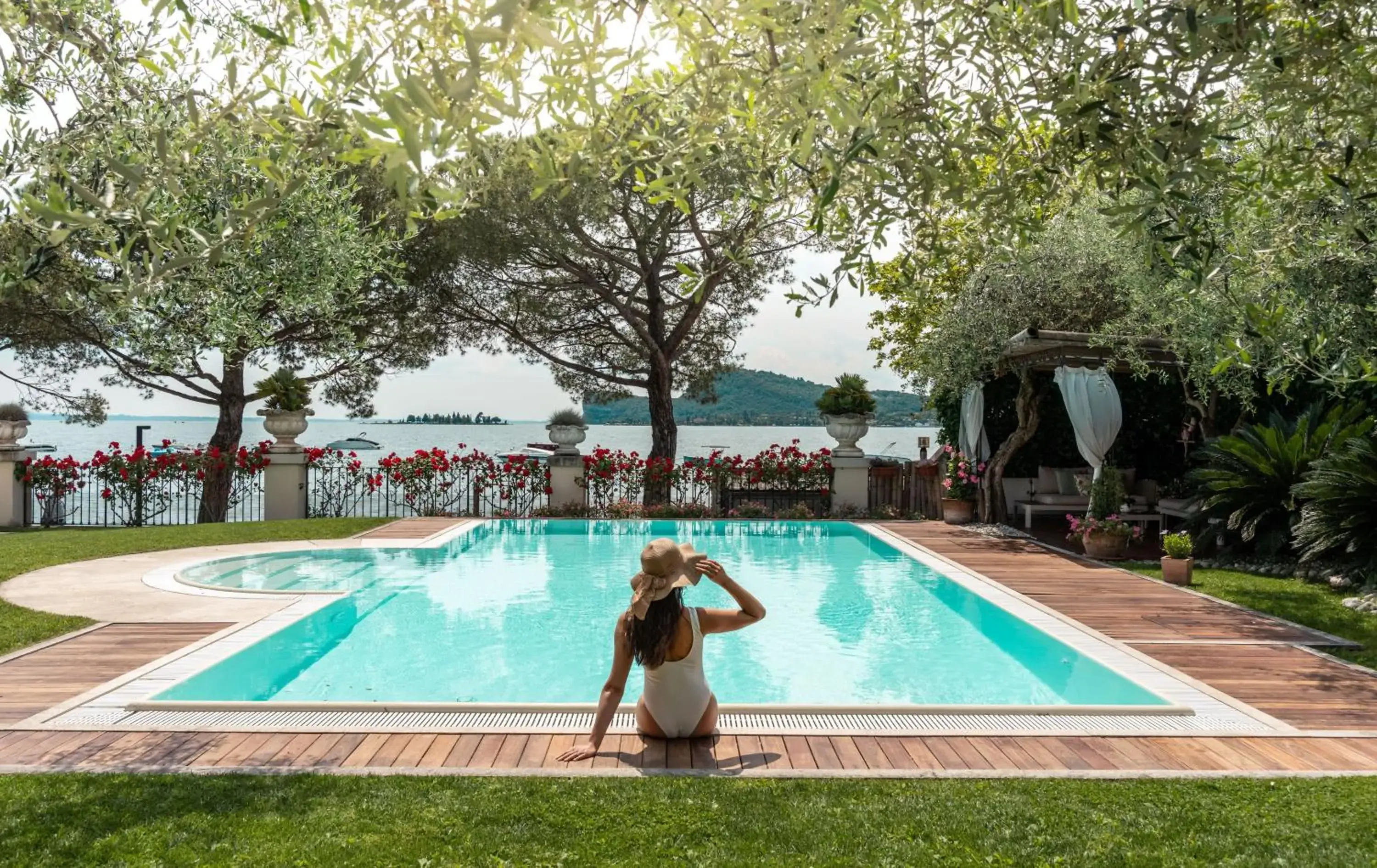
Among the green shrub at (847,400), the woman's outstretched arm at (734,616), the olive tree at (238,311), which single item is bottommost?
the woman's outstretched arm at (734,616)

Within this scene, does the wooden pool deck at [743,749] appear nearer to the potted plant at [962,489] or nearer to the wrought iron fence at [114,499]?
the potted plant at [962,489]

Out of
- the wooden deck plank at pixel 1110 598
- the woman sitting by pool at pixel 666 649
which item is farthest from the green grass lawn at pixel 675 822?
the wooden deck plank at pixel 1110 598

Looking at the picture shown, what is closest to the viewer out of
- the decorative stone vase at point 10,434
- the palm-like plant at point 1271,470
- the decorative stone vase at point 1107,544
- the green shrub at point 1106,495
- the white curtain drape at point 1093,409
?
the palm-like plant at point 1271,470

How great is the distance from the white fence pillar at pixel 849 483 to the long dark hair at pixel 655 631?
1230cm

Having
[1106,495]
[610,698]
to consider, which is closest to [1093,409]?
[1106,495]

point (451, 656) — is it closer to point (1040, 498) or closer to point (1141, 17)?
point (1141, 17)

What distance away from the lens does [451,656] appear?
7934 millimetres

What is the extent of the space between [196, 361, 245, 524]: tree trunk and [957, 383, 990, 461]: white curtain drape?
11538 mm

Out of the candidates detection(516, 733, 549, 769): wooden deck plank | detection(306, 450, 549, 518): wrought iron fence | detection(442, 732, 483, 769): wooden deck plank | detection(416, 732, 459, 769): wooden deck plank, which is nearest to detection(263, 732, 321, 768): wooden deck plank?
detection(416, 732, 459, 769): wooden deck plank

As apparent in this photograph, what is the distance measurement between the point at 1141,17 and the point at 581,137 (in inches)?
69.7

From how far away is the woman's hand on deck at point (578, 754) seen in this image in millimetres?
4547

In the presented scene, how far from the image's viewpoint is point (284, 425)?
15336 millimetres

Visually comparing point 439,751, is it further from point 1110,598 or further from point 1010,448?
point 1010,448

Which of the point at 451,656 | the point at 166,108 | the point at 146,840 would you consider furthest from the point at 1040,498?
the point at 146,840
